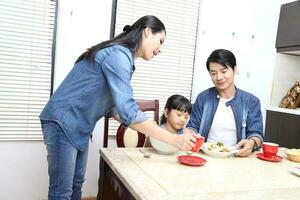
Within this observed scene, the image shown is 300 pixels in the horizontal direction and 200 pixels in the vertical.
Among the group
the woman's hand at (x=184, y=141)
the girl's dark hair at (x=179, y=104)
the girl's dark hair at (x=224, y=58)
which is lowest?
the woman's hand at (x=184, y=141)

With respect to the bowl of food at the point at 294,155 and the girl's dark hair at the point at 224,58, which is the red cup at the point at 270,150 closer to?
the bowl of food at the point at 294,155

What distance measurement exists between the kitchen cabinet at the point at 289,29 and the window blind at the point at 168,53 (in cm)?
83

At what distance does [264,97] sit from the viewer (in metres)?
2.90

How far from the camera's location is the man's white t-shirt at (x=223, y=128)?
1800mm

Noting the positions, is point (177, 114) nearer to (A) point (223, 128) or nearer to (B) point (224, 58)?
(A) point (223, 128)

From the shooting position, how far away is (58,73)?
2.20m

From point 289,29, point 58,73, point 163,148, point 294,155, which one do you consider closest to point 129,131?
point 163,148

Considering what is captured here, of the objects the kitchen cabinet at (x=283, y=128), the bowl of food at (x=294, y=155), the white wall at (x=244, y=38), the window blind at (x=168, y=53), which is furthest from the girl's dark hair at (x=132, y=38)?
the kitchen cabinet at (x=283, y=128)

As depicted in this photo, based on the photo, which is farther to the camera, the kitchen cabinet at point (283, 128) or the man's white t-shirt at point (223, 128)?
the kitchen cabinet at point (283, 128)

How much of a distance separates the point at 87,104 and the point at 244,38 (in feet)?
6.98

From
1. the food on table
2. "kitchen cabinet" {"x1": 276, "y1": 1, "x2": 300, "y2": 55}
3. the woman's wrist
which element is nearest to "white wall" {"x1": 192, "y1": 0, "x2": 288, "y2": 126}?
"kitchen cabinet" {"x1": 276, "y1": 1, "x2": 300, "y2": 55}

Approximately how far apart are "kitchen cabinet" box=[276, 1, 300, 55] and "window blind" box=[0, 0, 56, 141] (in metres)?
2.05

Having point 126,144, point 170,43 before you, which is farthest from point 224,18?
point 126,144

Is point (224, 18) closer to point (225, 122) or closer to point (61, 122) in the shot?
point (225, 122)
